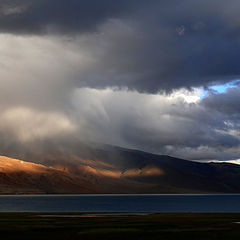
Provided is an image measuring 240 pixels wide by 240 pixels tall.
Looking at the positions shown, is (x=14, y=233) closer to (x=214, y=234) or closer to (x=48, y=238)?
(x=48, y=238)

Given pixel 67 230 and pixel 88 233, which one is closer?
pixel 88 233

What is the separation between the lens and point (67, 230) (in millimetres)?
74500

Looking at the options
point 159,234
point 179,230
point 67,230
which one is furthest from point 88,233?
point 179,230

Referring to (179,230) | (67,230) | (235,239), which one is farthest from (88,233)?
(235,239)

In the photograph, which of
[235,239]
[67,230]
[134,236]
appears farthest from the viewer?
[67,230]

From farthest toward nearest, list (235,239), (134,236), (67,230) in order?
(67,230), (134,236), (235,239)

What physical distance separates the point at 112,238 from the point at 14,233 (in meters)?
15.9

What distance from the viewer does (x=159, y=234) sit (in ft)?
228

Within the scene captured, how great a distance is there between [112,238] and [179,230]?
15706 mm

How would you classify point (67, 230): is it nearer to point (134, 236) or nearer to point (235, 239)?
point (134, 236)

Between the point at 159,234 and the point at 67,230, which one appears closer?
the point at 159,234

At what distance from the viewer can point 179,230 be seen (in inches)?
2963

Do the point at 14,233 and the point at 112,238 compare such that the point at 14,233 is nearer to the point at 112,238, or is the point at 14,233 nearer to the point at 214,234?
the point at 112,238

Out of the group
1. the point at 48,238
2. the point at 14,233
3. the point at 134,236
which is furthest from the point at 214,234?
the point at 14,233
